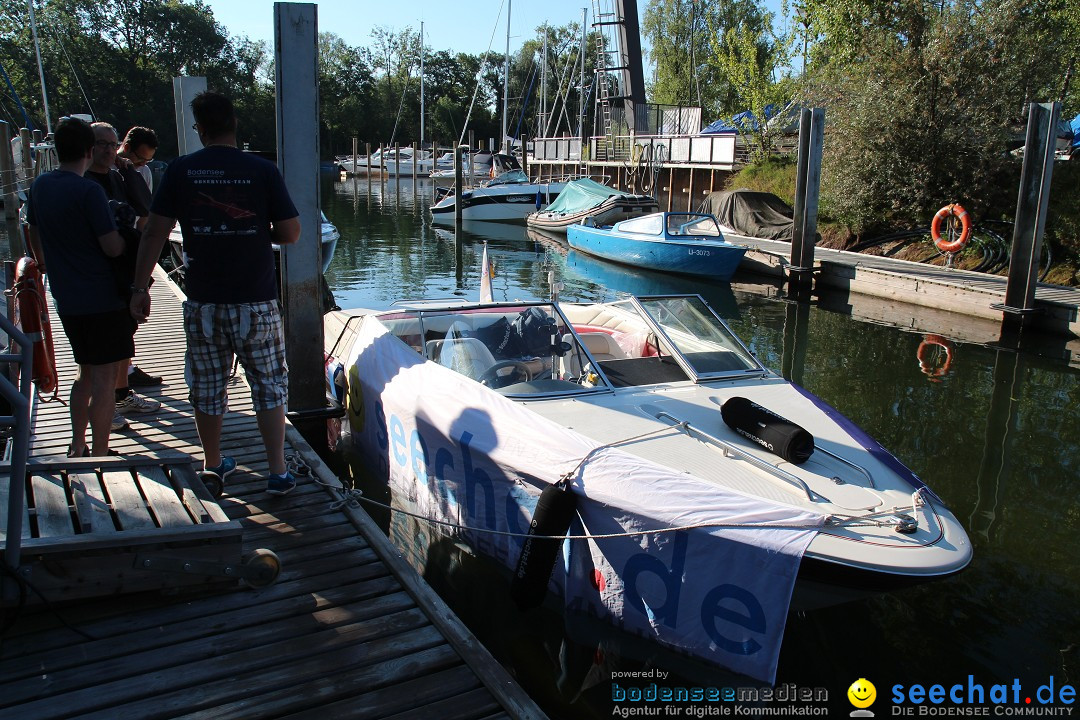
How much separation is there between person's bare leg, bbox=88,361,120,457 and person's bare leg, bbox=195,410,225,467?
508 mm

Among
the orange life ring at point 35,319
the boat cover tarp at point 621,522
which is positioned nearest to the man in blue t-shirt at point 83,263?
the orange life ring at point 35,319

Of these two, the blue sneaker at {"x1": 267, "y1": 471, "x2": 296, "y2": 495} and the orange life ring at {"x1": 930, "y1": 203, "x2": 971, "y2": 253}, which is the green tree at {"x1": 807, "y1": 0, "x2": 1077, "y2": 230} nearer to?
the orange life ring at {"x1": 930, "y1": 203, "x2": 971, "y2": 253}

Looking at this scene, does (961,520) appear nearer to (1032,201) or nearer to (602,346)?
(602,346)

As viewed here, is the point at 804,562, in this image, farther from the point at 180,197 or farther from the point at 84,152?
the point at 84,152

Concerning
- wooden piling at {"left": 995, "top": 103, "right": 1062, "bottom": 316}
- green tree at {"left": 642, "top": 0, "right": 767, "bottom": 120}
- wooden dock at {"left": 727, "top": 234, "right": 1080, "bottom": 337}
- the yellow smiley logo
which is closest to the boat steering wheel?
the yellow smiley logo

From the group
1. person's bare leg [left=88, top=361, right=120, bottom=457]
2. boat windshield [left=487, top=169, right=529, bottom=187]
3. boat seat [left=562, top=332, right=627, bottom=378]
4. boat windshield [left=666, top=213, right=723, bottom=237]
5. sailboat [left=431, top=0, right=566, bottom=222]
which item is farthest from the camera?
boat windshield [left=487, top=169, right=529, bottom=187]

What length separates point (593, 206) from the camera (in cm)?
2475

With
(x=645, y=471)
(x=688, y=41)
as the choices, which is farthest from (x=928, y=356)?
(x=688, y=41)

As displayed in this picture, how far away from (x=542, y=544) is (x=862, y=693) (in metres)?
1.84

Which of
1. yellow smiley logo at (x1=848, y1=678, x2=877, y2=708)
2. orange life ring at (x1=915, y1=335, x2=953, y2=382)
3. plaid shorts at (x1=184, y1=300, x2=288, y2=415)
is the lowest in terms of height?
yellow smiley logo at (x1=848, y1=678, x2=877, y2=708)

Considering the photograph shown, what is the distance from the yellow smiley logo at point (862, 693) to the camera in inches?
160

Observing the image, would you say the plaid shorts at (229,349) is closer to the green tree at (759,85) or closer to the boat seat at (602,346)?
the boat seat at (602,346)

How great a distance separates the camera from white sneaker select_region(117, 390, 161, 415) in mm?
5590

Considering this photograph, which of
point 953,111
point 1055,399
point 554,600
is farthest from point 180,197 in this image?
point 953,111
